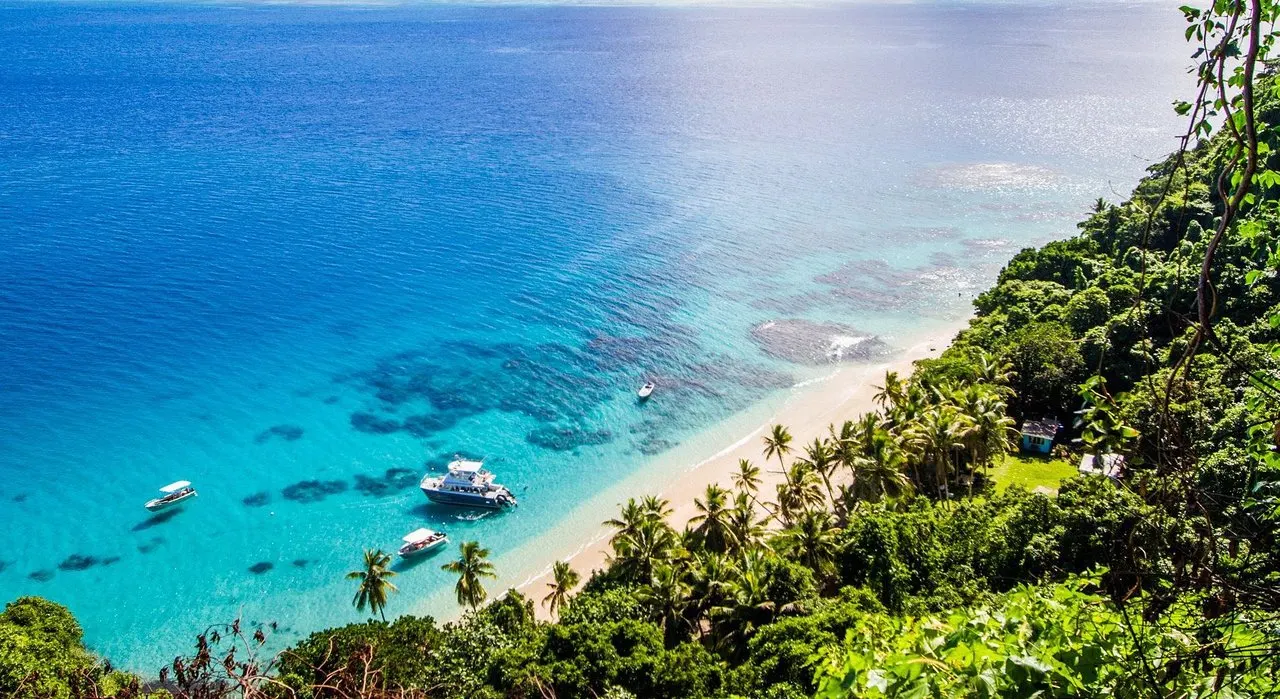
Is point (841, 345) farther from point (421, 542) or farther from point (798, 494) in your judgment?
point (421, 542)

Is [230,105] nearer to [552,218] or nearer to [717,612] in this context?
[552,218]

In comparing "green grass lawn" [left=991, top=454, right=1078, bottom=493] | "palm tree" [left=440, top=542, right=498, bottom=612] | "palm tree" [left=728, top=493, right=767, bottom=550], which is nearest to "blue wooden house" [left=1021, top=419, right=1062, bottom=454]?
"green grass lawn" [left=991, top=454, right=1078, bottom=493]

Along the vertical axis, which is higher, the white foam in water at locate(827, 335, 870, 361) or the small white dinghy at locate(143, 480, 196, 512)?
the white foam in water at locate(827, 335, 870, 361)

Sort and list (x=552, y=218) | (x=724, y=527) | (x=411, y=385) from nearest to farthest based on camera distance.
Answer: (x=724, y=527), (x=411, y=385), (x=552, y=218)

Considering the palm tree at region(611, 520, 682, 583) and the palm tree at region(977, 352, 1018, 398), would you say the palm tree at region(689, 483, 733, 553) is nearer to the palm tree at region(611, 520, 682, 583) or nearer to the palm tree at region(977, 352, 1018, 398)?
the palm tree at region(611, 520, 682, 583)

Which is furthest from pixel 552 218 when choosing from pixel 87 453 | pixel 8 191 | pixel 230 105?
pixel 230 105
